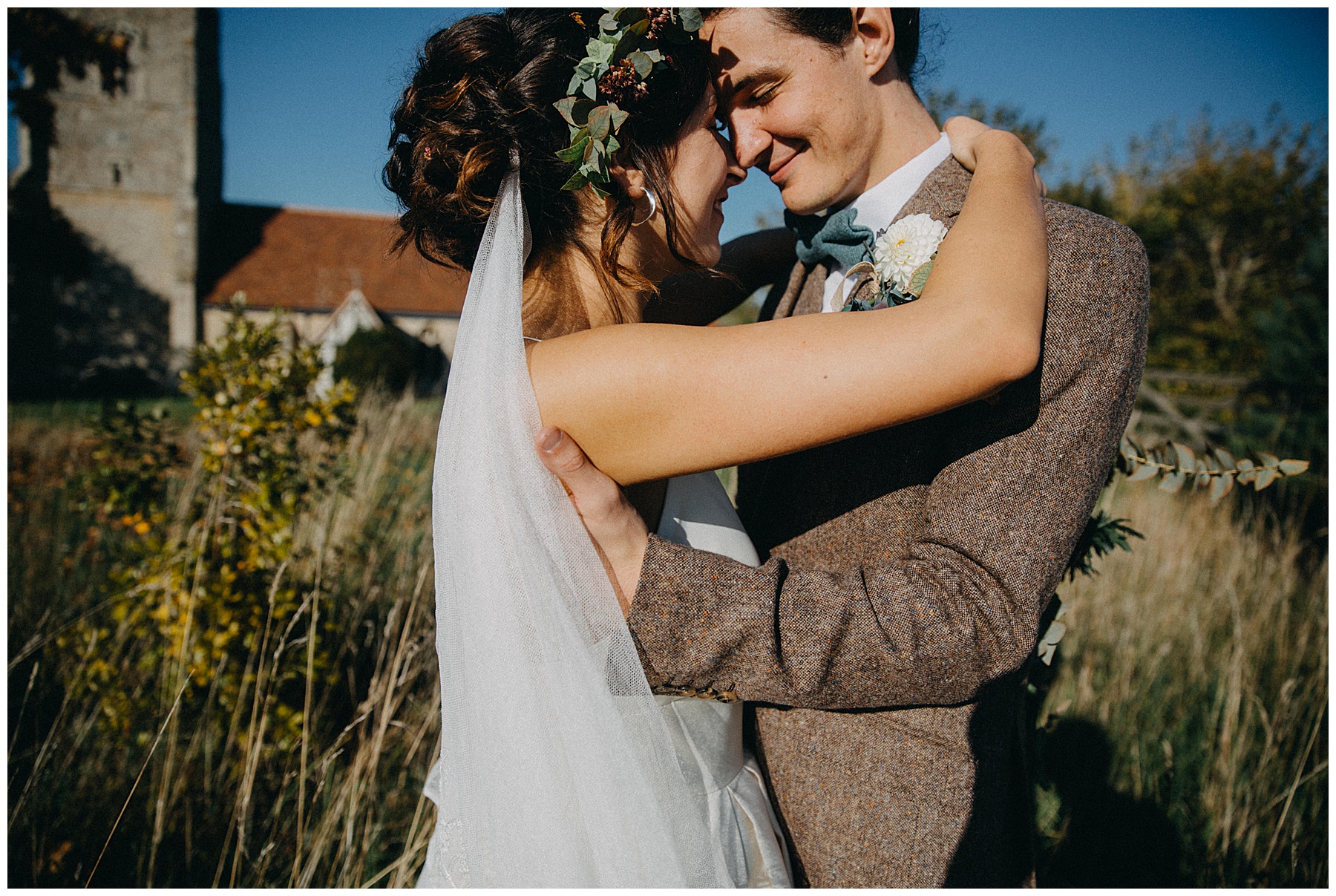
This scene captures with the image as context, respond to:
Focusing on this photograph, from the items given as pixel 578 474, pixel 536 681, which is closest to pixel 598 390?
pixel 578 474

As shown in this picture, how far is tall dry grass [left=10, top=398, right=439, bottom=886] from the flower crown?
4.80 ft

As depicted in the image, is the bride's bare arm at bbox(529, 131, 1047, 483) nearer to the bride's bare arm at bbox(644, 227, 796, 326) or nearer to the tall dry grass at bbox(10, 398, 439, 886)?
the bride's bare arm at bbox(644, 227, 796, 326)

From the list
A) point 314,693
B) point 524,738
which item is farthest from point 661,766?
point 314,693

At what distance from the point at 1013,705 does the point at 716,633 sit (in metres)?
0.77

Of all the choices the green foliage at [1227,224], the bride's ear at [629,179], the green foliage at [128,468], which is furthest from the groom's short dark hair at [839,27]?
the green foliage at [1227,224]

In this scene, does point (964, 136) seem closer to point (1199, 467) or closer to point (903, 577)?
point (1199, 467)

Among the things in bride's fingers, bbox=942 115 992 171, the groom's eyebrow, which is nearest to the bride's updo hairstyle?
the groom's eyebrow

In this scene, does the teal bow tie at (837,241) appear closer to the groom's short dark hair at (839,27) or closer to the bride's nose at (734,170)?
the bride's nose at (734,170)

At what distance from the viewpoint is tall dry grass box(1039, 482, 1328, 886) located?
2.79m

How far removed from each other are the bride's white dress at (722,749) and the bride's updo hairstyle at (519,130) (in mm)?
490

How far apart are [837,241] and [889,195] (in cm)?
24

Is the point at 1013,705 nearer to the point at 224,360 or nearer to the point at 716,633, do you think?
the point at 716,633

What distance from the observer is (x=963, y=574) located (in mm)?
1148

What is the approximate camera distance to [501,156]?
1.45m
